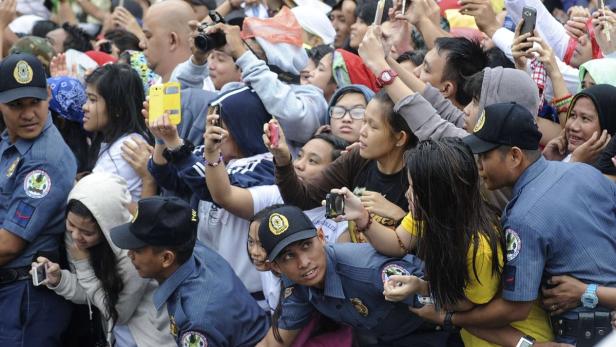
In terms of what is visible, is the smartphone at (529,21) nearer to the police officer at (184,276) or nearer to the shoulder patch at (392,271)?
the shoulder patch at (392,271)

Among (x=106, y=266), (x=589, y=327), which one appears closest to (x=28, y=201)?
(x=106, y=266)

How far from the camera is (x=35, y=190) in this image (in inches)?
193

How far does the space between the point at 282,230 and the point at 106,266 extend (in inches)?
49.5

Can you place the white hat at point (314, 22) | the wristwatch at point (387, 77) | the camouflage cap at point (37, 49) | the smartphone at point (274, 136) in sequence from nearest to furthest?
the wristwatch at point (387, 77)
the smartphone at point (274, 136)
the white hat at point (314, 22)
the camouflage cap at point (37, 49)

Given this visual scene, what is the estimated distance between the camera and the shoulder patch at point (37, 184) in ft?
16.1

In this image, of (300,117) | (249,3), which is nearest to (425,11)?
(300,117)

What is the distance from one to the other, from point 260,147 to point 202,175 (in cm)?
46

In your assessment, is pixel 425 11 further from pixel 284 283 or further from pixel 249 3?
pixel 249 3

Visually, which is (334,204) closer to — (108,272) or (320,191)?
(320,191)

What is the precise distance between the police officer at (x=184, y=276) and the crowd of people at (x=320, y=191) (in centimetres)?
1

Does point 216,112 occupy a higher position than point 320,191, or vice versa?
point 216,112

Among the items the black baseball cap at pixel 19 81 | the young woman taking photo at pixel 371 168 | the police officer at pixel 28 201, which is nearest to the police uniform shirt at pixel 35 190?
the police officer at pixel 28 201

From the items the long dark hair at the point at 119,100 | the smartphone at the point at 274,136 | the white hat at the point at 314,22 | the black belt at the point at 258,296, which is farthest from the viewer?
the white hat at the point at 314,22

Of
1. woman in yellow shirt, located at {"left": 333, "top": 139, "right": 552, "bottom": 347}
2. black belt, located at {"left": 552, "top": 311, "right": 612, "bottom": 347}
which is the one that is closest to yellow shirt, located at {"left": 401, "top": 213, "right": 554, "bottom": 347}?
woman in yellow shirt, located at {"left": 333, "top": 139, "right": 552, "bottom": 347}
